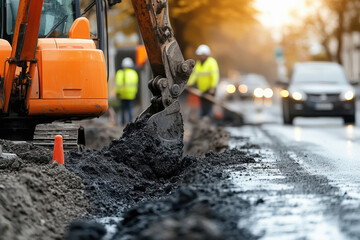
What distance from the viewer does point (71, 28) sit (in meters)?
10.6

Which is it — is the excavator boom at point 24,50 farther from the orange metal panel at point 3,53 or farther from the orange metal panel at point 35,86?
the orange metal panel at point 3,53

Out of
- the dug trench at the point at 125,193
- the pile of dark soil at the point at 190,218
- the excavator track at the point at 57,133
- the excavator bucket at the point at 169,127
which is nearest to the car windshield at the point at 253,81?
the dug trench at the point at 125,193

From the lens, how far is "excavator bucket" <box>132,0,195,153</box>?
10906mm

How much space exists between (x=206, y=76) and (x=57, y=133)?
1121 cm

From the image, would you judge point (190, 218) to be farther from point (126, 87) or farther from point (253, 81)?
point (253, 81)

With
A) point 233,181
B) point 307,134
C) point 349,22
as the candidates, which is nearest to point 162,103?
point 233,181

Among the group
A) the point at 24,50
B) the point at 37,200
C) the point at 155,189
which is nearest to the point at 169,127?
the point at 155,189

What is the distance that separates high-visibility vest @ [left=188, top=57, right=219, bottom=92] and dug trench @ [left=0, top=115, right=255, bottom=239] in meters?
9.91

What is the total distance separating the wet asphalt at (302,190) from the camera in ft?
20.5

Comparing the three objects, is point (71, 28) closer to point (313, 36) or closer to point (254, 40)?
point (313, 36)

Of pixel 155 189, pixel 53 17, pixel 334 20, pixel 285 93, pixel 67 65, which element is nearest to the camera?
pixel 155 189

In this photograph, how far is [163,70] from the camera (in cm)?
1116

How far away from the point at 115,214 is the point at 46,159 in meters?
2.07

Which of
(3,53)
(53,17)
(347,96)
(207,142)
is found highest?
(53,17)
